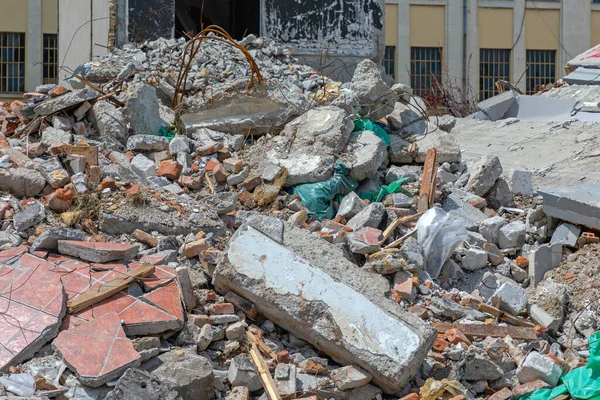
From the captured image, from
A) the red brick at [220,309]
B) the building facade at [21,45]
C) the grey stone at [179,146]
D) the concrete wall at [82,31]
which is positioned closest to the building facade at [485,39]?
the building facade at [21,45]

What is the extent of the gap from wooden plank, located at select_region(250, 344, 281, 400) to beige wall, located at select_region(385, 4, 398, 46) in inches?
824

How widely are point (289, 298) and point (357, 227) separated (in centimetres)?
153

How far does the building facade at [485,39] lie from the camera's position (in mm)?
25172

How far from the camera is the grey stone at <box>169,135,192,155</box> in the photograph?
7.75 m

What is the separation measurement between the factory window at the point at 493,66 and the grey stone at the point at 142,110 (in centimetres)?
1889

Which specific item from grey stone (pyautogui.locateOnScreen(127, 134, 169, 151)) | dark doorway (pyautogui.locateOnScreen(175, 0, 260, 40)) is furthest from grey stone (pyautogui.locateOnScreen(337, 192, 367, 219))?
dark doorway (pyautogui.locateOnScreen(175, 0, 260, 40))

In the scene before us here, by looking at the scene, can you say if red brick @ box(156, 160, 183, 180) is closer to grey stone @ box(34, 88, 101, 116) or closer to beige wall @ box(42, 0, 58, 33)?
grey stone @ box(34, 88, 101, 116)

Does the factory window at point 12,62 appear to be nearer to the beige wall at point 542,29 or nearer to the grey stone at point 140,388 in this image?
the beige wall at point 542,29

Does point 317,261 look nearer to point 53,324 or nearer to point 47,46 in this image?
Answer: point 53,324

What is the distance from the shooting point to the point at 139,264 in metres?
5.59

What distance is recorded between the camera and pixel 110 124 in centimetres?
792

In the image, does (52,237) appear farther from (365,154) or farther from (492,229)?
(492,229)

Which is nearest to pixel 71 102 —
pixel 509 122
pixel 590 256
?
pixel 590 256

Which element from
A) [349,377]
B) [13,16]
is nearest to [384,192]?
[349,377]
